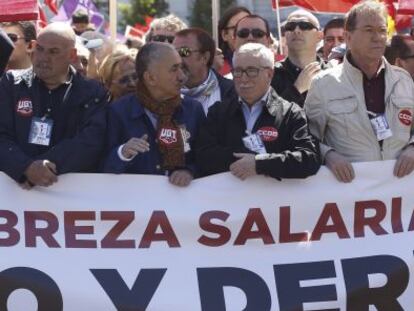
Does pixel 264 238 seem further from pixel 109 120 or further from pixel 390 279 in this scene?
pixel 109 120

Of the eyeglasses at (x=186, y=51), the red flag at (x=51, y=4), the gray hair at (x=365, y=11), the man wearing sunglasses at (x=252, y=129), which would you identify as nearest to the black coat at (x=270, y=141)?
the man wearing sunglasses at (x=252, y=129)

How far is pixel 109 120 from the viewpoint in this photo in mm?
5125

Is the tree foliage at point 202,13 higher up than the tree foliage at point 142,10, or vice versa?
the tree foliage at point 202,13

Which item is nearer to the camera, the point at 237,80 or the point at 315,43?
the point at 237,80

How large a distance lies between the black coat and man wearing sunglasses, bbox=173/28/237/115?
0.85 metres

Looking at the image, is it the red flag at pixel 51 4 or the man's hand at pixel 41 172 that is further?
the red flag at pixel 51 4

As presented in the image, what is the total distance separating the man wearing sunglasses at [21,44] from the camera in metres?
6.61

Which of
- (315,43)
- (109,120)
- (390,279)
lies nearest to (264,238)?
(390,279)

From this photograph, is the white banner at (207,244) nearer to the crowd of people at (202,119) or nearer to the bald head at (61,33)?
the crowd of people at (202,119)

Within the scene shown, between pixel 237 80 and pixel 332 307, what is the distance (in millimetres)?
1270

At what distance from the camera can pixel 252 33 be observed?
6500 mm

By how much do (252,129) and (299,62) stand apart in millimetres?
1348

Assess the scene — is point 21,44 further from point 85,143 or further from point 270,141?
point 270,141

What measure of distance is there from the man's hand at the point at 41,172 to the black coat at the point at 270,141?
0.75m
